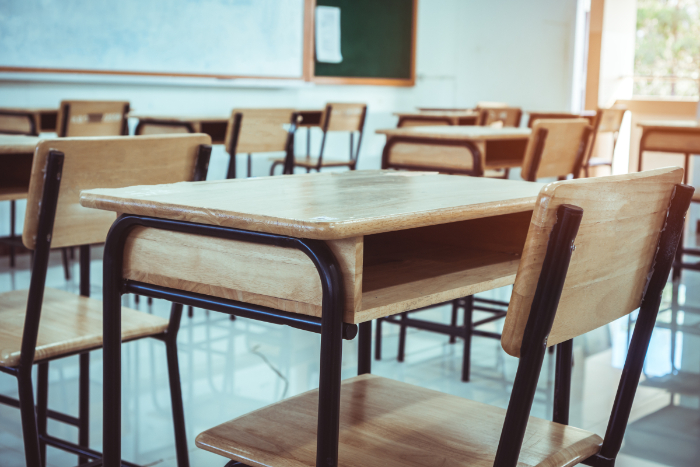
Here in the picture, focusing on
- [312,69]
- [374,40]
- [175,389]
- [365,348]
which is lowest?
[175,389]

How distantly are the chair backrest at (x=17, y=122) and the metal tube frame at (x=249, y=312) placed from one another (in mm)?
3157

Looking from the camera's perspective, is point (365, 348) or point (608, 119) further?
point (608, 119)

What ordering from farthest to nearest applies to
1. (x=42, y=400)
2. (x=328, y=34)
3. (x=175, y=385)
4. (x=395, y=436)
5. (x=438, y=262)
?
(x=328, y=34) < (x=42, y=400) < (x=175, y=385) < (x=438, y=262) < (x=395, y=436)

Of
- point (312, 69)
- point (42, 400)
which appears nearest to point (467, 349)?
point (42, 400)

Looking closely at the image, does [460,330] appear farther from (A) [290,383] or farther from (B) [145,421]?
(B) [145,421]

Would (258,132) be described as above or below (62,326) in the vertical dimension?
above

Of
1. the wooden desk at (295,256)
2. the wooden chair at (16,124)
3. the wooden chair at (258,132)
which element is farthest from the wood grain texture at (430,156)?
the wooden chair at (16,124)

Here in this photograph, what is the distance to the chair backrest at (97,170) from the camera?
1331mm

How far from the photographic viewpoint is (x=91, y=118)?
400 centimetres

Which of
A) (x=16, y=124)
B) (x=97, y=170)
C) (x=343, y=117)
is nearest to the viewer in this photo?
(x=97, y=170)

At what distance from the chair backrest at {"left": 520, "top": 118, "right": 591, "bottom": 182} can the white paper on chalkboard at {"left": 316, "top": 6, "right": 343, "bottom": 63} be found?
3807 millimetres

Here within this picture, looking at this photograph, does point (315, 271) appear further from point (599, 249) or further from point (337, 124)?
point (337, 124)

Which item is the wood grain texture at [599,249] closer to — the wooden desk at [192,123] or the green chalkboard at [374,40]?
the wooden desk at [192,123]

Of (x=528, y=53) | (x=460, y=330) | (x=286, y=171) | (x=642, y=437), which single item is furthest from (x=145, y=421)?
(x=528, y=53)
